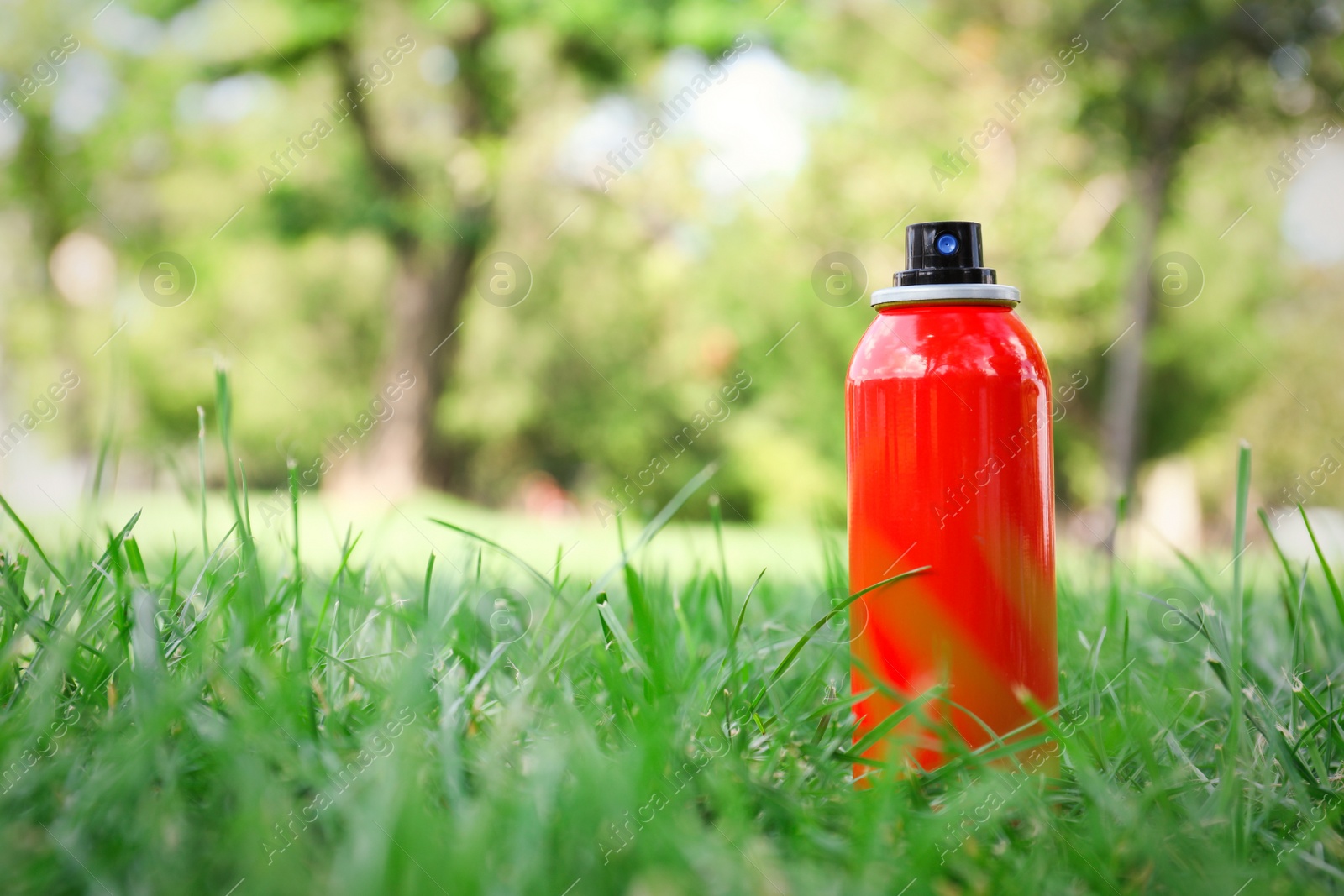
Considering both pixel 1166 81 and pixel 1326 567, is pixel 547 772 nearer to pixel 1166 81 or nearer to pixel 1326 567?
pixel 1326 567

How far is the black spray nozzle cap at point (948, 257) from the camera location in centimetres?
109

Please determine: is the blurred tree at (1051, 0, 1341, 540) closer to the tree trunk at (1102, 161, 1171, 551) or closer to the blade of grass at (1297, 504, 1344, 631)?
the tree trunk at (1102, 161, 1171, 551)

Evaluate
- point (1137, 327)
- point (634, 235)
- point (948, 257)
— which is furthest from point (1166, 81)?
point (634, 235)

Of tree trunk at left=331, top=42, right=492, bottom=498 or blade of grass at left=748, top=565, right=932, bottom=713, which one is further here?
tree trunk at left=331, top=42, right=492, bottom=498

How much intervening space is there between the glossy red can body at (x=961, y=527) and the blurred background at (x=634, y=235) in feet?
1.34

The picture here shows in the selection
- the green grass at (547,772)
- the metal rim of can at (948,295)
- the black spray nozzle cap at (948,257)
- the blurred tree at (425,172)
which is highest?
the blurred tree at (425,172)

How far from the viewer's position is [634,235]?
15.9 metres

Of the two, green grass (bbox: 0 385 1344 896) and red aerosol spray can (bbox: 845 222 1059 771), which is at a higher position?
red aerosol spray can (bbox: 845 222 1059 771)

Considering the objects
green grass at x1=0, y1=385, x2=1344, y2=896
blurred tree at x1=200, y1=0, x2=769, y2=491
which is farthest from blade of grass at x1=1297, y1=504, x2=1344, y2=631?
blurred tree at x1=200, y1=0, x2=769, y2=491

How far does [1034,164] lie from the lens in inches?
390

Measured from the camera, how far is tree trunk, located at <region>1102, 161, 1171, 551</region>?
7.15 meters

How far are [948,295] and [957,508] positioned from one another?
0.25 m

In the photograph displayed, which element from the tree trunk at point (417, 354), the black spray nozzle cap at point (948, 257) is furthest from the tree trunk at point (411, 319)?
the black spray nozzle cap at point (948, 257)

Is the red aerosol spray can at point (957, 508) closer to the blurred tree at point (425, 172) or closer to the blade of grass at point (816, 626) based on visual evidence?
the blade of grass at point (816, 626)
